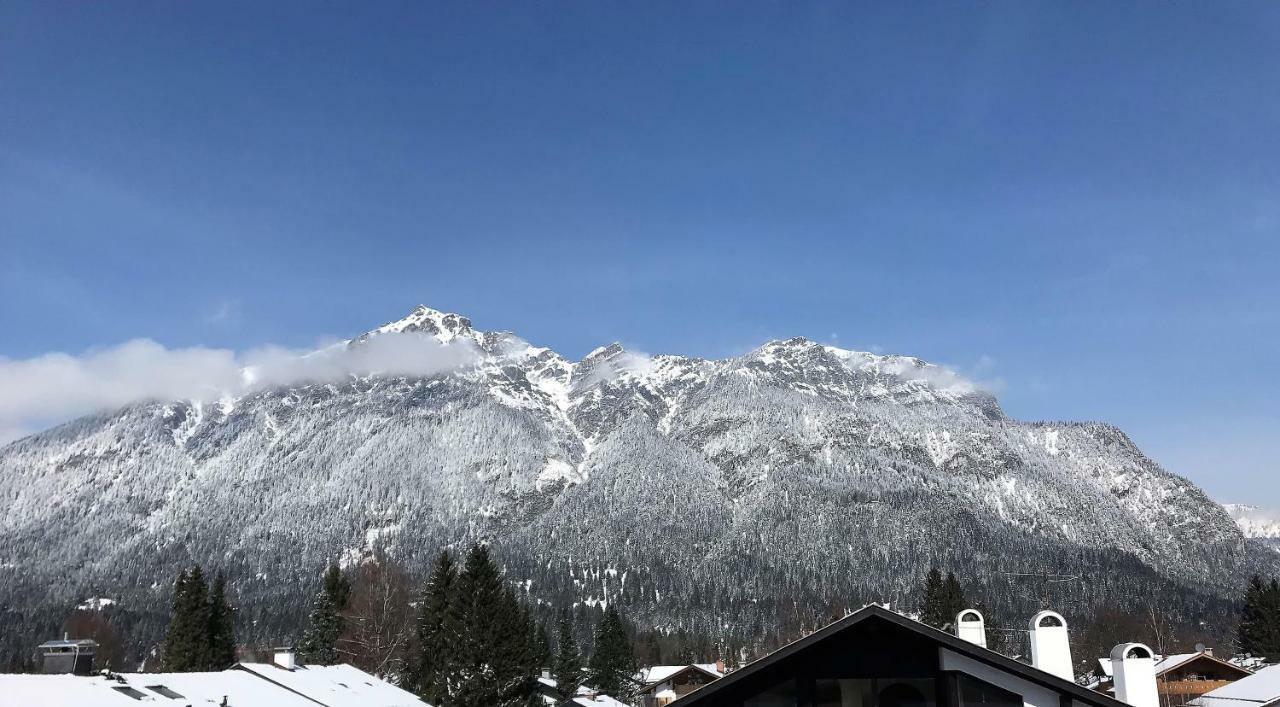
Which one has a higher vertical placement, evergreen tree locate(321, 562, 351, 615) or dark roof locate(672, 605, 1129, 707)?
evergreen tree locate(321, 562, 351, 615)

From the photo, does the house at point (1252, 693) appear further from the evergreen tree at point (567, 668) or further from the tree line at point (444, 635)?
the evergreen tree at point (567, 668)

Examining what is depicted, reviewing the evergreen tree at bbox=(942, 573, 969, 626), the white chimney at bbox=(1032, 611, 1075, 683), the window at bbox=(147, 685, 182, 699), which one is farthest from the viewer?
the evergreen tree at bbox=(942, 573, 969, 626)

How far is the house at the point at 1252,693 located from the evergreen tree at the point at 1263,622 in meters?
56.4

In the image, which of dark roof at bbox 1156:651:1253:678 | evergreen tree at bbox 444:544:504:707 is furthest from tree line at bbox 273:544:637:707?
dark roof at bbox 1156:651:1253:678

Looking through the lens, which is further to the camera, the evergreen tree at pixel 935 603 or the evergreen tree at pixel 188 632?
the evergreen tree at pixel 935 603

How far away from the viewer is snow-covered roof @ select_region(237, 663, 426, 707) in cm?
4675

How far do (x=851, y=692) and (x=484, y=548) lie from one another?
46.6 metres

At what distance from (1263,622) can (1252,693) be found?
6551 cm

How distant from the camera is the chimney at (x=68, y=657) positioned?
37594 millimetres

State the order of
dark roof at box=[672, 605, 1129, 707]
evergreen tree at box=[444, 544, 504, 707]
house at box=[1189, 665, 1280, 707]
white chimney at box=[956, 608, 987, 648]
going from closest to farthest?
dark roof at box=[672, 605, 1129, 707], white chimney at box=[956, 608, 987, 648], house at box=[1189, 665, 1280, 707], evergreen tree at box=[444, 544, 504, 707]

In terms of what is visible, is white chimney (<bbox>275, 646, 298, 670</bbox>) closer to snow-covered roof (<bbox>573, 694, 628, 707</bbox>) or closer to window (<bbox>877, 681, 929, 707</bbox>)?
window (<bbox>877, 681, 929, 707</bbox>)

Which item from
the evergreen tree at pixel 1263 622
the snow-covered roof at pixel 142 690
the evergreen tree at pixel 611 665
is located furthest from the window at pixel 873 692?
the evergreen tree at pixel 611 665

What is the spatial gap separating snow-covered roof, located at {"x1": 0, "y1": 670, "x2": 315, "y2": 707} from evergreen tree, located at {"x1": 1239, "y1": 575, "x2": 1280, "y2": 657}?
3259 inches

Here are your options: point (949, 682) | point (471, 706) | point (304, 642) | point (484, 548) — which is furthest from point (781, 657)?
point (304, 642)
